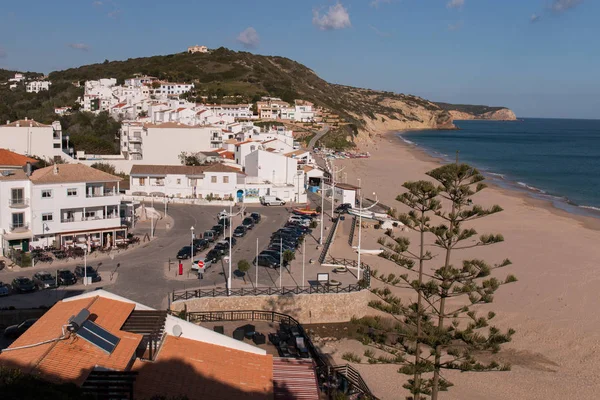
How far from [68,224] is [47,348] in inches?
742

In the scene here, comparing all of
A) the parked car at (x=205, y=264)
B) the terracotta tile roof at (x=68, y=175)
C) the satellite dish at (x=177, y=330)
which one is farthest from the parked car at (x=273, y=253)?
the satellite dish at (x=177, y=330)

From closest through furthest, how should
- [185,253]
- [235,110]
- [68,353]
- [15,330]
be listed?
[68,353]
[15,330]
[185,253]
[235,110]

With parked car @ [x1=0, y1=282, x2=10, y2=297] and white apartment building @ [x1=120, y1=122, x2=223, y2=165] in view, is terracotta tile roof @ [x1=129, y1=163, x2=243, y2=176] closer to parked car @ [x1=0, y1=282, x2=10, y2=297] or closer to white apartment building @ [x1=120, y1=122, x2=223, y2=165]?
white apartment building @ [x1=120, y1=122, x2=223, y2=165]

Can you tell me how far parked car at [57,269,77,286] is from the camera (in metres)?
22.9

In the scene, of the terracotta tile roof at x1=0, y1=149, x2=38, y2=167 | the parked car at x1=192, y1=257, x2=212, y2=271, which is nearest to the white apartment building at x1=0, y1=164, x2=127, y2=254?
the terracotta tile roof at x1=0, y1=149, x2=38, y2=167

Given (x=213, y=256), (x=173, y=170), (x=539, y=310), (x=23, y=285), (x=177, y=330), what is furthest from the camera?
(x=173, y=170)

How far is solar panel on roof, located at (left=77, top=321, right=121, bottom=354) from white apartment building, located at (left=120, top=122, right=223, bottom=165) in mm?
44536

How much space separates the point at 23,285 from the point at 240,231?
1327 centimetres

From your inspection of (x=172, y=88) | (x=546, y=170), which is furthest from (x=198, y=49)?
(x=546, y=170)

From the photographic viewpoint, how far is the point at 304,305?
75.8 ft

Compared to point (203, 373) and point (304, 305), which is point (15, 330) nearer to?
point (203, 373)

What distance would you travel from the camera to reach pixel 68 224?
29094 mm

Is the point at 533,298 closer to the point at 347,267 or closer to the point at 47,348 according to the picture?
the point at 347,267

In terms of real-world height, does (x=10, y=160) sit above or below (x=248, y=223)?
above
